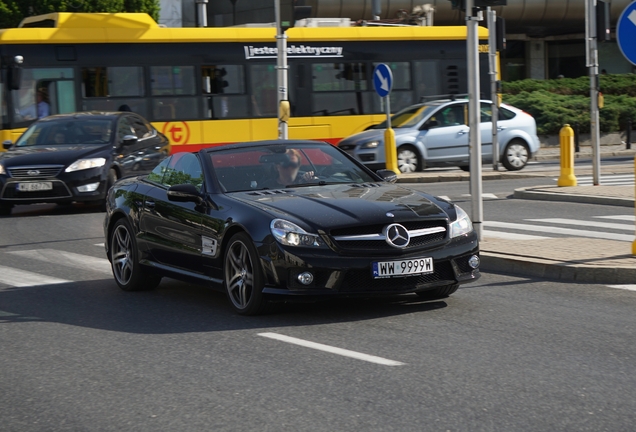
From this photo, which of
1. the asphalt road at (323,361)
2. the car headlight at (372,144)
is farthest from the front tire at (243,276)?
the car headlight at (372,144)

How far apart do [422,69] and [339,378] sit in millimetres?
23852

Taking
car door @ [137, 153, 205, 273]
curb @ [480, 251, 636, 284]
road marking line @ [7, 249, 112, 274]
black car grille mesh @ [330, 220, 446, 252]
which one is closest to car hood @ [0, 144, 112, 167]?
road marking line @ [7, 249, 112, 274]

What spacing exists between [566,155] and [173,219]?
1115cm

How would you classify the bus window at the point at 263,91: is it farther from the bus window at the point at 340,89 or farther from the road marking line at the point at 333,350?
the road marking line at the point at 333,350

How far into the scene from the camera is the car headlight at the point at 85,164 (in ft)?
60.4

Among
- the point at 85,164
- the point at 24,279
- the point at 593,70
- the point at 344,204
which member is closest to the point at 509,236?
the point at 344,204

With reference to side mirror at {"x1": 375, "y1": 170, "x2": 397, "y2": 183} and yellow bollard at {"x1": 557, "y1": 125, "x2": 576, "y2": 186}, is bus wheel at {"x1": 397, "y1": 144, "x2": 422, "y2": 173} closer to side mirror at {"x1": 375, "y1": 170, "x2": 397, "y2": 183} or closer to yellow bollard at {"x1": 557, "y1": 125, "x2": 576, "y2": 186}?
yellow bollard at {"x1": 557, "y1": 125, "x2": 576, "y2": 186}

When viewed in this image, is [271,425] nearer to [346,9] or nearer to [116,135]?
[116,135]

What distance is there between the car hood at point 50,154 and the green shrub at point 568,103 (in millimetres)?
21327

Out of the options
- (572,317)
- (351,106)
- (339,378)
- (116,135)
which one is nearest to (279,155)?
(572,317)

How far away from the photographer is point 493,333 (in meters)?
7.87

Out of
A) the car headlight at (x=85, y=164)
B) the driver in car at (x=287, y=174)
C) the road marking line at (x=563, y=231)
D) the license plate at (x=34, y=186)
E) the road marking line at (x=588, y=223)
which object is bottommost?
the road marking line at (x=588, y=223)

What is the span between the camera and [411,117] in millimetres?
25609

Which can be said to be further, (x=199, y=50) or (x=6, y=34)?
(x=199, y=50)
